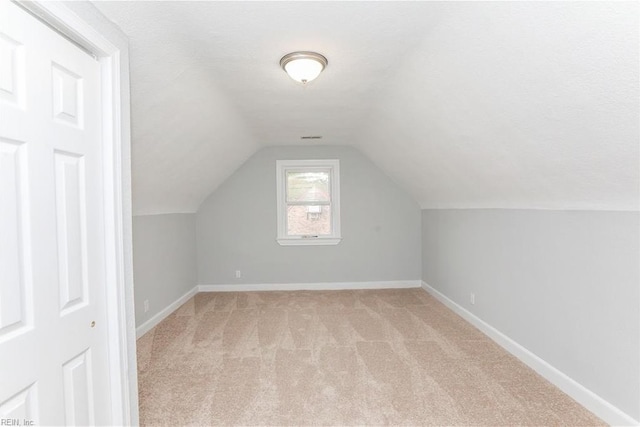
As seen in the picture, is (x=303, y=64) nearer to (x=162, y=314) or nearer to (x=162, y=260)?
(x=162, y=260)

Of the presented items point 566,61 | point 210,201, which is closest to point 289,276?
point 210,201

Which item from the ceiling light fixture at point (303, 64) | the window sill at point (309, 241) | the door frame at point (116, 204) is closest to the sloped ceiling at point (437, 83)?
the ceiling light fixture at point (303, 64)

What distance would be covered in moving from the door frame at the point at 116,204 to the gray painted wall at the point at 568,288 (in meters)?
2.63

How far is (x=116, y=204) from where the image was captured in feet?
5.02

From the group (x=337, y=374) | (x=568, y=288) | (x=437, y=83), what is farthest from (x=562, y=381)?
(x=437, y=83)

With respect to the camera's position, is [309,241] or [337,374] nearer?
[337,374]

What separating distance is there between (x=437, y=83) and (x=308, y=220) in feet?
10.8

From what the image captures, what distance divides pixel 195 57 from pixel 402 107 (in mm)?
1638

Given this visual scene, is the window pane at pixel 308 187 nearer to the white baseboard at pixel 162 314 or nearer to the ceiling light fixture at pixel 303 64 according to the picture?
the white baseboard at pixel 162 314

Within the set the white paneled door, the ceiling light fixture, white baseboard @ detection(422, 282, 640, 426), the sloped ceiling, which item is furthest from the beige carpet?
the ceiling light fixture

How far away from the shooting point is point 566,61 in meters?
1.40

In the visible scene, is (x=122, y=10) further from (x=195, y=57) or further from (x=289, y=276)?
(x=289, y=276)

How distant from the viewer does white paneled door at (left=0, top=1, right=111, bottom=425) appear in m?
1.07

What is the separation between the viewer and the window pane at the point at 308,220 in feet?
16.8
